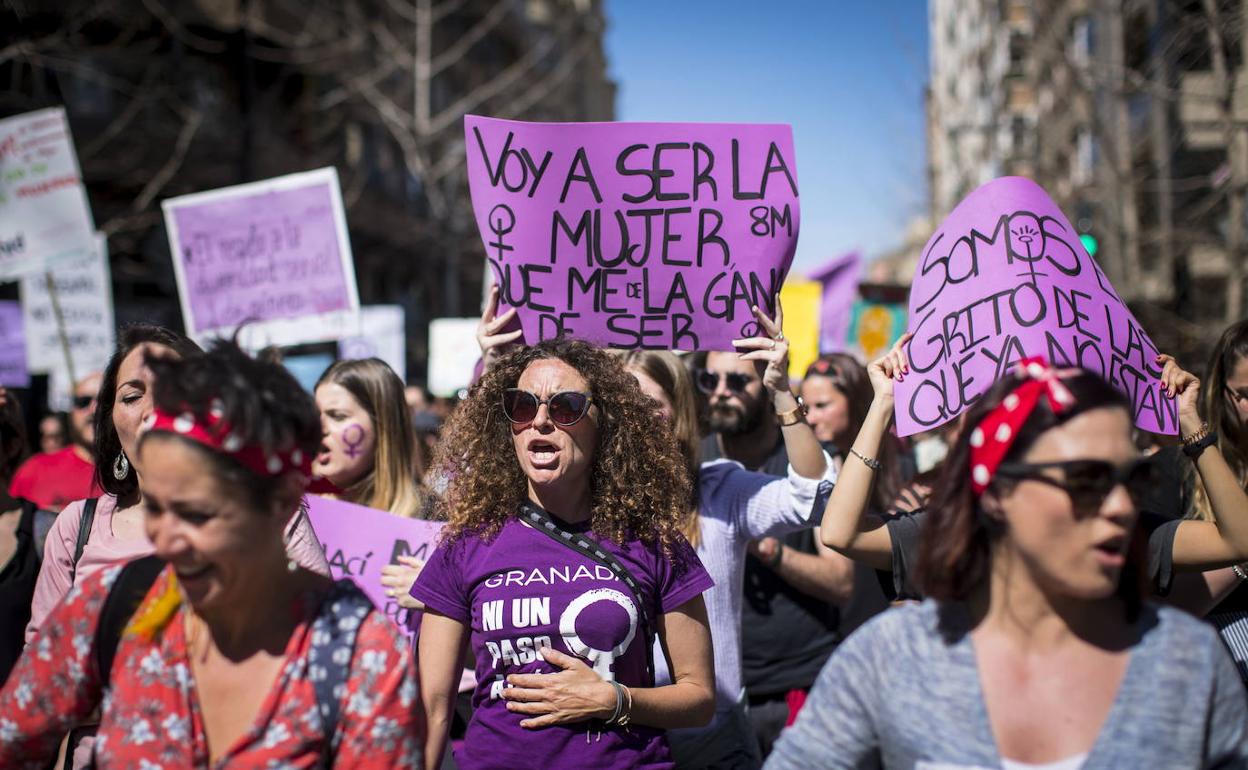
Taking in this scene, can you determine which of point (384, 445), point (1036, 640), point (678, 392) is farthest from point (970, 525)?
point (384, 445)

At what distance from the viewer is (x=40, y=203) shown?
8.08 metres

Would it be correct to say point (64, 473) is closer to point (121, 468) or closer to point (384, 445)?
point (384, 445)

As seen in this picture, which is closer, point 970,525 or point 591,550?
point 970,525

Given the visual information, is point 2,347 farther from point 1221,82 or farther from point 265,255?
point 1221,82

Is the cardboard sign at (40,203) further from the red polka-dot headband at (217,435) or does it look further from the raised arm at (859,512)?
the red polka-dot headband at (217,435)

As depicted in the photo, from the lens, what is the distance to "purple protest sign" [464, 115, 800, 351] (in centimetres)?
410

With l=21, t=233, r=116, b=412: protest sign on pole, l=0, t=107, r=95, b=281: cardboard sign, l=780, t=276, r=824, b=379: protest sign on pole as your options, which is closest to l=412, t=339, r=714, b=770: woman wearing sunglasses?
l=0, t=107, r=95, b=281: cardboard sign

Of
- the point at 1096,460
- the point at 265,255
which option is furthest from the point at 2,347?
the point at 1096,460

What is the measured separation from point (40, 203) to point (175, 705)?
694cm

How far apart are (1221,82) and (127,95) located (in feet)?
46.1

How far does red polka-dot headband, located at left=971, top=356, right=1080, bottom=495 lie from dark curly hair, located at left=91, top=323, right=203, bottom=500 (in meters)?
2.11

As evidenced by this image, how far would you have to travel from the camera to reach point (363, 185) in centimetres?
2383

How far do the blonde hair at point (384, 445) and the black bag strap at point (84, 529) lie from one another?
1.18 m

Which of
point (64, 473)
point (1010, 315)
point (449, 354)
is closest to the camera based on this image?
point (1010, 315)
